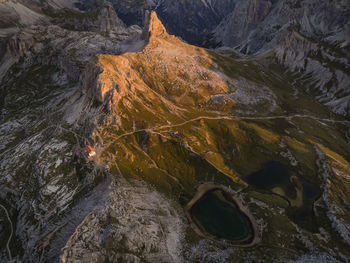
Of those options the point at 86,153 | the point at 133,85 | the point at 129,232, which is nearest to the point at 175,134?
the point at 86,153

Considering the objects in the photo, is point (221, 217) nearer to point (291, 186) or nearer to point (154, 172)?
point (154, 172)

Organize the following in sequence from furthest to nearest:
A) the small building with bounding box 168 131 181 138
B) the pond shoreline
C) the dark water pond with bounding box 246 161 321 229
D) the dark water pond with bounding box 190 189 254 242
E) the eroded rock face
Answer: the small building with bounding box 168 131 181 138
the dark water pond with bounding box 246 161 321 229
the dark water pond with bounding box 190 189 254 242
the pond shoreline
the eroded rock face

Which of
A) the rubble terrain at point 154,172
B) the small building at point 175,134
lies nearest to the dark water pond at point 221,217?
the rubble terrain at point 154,172

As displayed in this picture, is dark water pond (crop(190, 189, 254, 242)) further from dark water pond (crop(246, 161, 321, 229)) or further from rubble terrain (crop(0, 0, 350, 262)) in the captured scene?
dark water pond (crop(246, 161, 321, 229))

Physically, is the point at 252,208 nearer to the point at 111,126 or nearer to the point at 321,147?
the point at 321,147

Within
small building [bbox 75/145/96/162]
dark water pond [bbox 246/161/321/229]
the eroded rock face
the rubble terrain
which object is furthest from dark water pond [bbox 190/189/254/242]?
small building [bbox 75/145/96/162]

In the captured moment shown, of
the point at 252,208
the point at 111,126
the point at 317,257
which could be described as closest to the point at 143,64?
the point at 111,126
